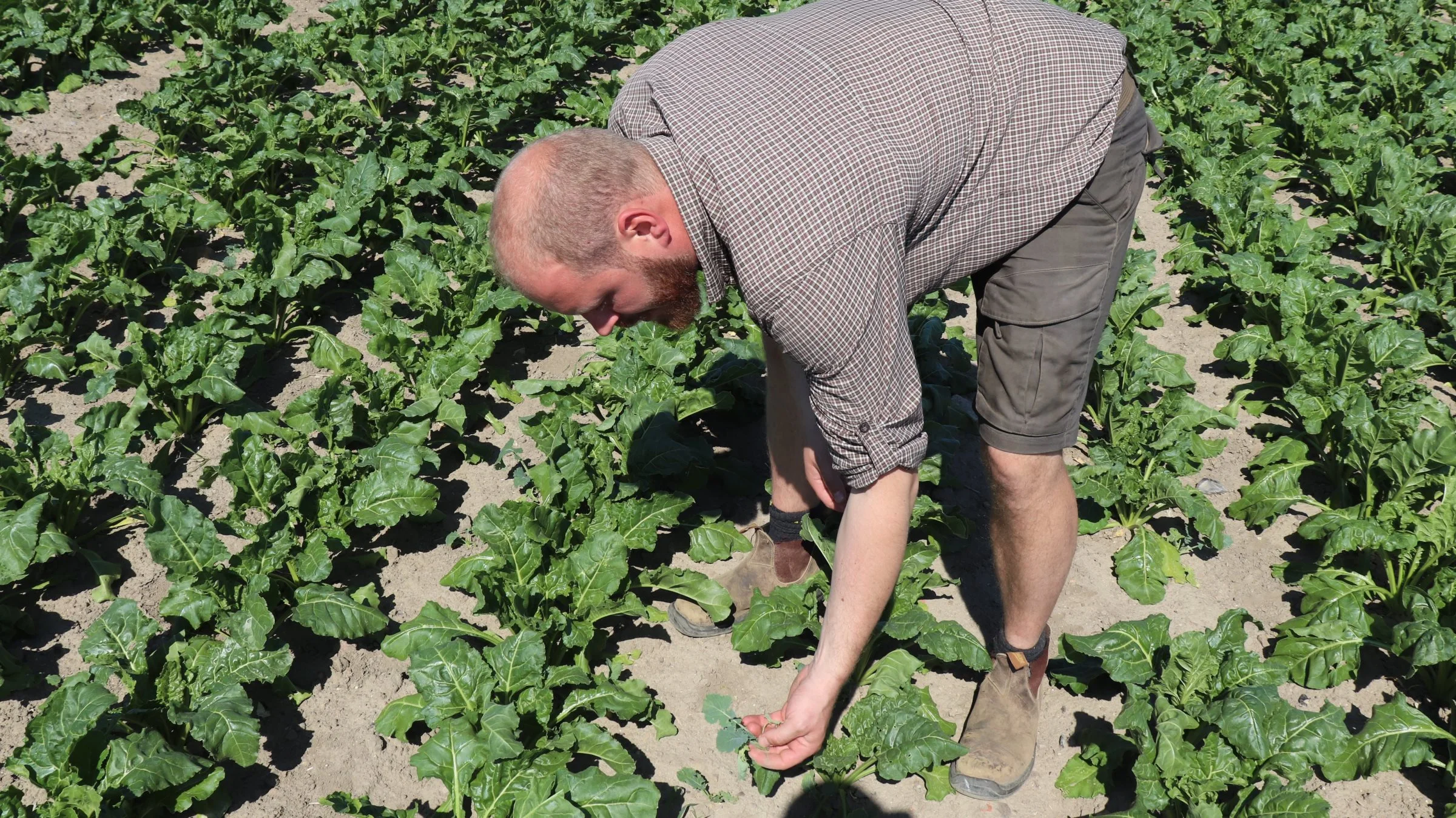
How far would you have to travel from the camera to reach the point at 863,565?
2.46 meters

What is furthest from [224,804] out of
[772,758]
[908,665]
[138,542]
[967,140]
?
[967,140]

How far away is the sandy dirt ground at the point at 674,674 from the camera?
3.46 m

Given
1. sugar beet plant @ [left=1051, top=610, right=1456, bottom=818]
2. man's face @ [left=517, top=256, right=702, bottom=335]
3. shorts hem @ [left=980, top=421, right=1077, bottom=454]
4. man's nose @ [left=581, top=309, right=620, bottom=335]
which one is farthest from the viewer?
sugar beet plant @ [left=1051, top=610, right=1456, bottom=818]

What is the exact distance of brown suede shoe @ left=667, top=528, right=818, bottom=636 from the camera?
3948mm

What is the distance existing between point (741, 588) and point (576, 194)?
208 centimetres

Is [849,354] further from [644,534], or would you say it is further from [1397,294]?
[1397,294]

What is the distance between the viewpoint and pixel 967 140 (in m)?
2.52

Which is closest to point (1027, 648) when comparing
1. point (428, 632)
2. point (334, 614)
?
point (428, 632)

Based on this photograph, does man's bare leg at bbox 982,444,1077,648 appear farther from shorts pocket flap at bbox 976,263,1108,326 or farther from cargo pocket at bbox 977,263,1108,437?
shorts pocket flap at bbox 976,263,1108,326

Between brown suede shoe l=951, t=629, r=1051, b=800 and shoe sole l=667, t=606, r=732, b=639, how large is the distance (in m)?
0.89

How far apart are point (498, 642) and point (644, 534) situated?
0.62 meters

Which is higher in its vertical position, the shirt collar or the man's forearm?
the shirt collar

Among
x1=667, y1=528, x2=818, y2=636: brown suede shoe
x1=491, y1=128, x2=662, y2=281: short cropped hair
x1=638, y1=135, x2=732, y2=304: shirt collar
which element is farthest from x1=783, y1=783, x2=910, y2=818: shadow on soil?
x1=491, y1=128, x2=662, y2=281: short cropped hair

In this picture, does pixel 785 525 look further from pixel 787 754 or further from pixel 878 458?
pixel 878 458
